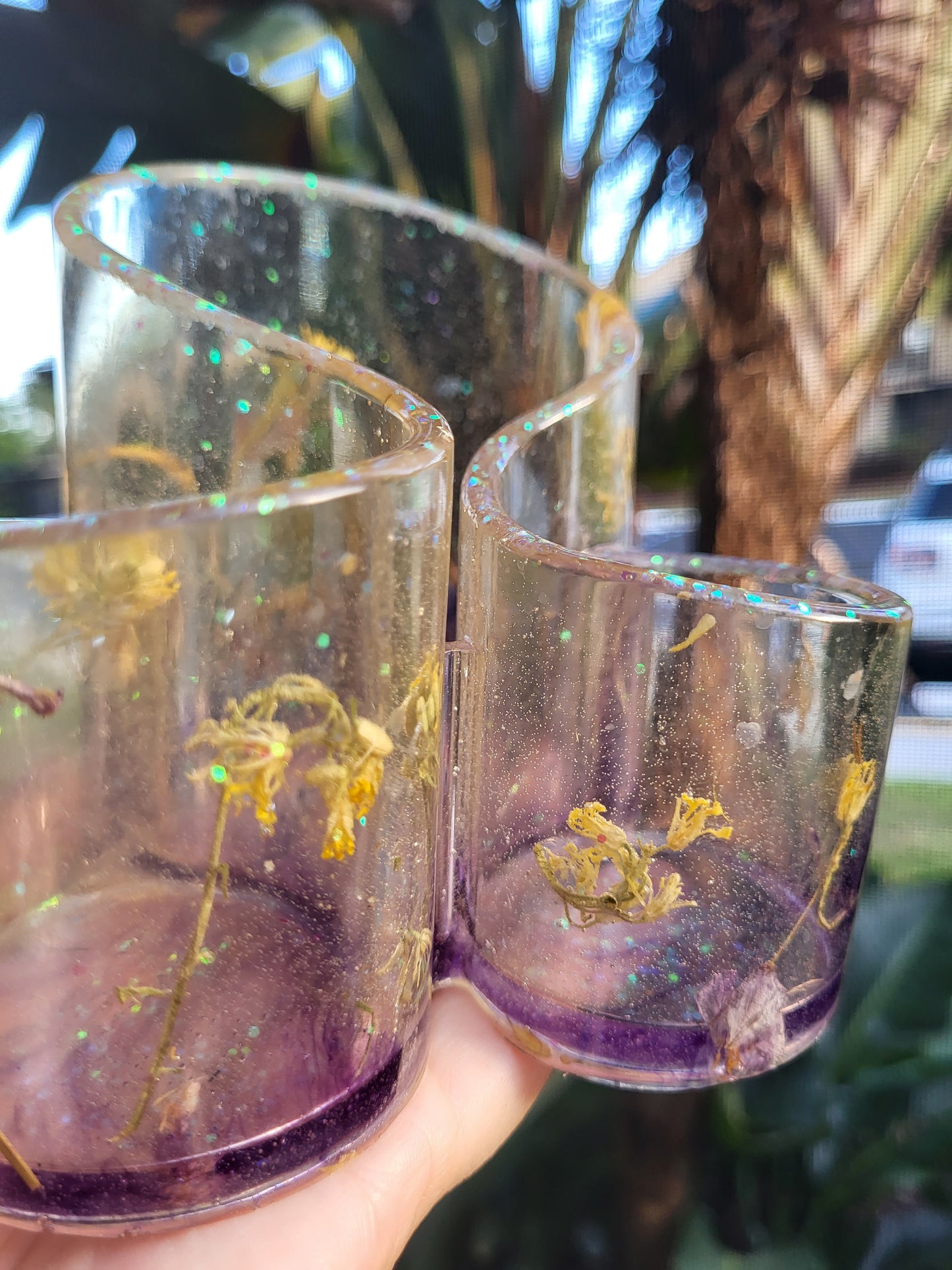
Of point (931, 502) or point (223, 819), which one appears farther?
point (931, 502)

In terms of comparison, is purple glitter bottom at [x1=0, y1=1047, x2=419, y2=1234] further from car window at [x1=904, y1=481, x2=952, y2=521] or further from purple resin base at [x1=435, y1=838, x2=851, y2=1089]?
car window at [x1=904, y1=481, x2=952, y2=521]

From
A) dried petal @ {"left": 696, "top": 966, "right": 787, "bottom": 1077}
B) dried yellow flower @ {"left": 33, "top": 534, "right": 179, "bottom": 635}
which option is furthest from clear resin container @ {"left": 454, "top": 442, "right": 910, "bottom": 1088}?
dried yellow flower @ {"left": 33, "top": 534, "right": 179, "bottom": 635}

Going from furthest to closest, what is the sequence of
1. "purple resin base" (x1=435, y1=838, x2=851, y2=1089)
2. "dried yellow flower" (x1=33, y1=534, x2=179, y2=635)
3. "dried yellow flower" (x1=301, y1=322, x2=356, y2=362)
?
"dried yellow flower" (x1=301, y1=322, x2=356, y2=362) < "purple resin base" (x1=435, y1=838, x2=851, y2=1089) < "dried yellow flower" (x1=33, y1=534, x2=179, y2=635)

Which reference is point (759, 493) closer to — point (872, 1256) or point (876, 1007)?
point (876, 1007)

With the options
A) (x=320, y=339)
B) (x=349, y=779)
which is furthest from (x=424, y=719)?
(x=320, y=339)

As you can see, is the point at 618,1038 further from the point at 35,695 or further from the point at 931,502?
the point at 931,502
